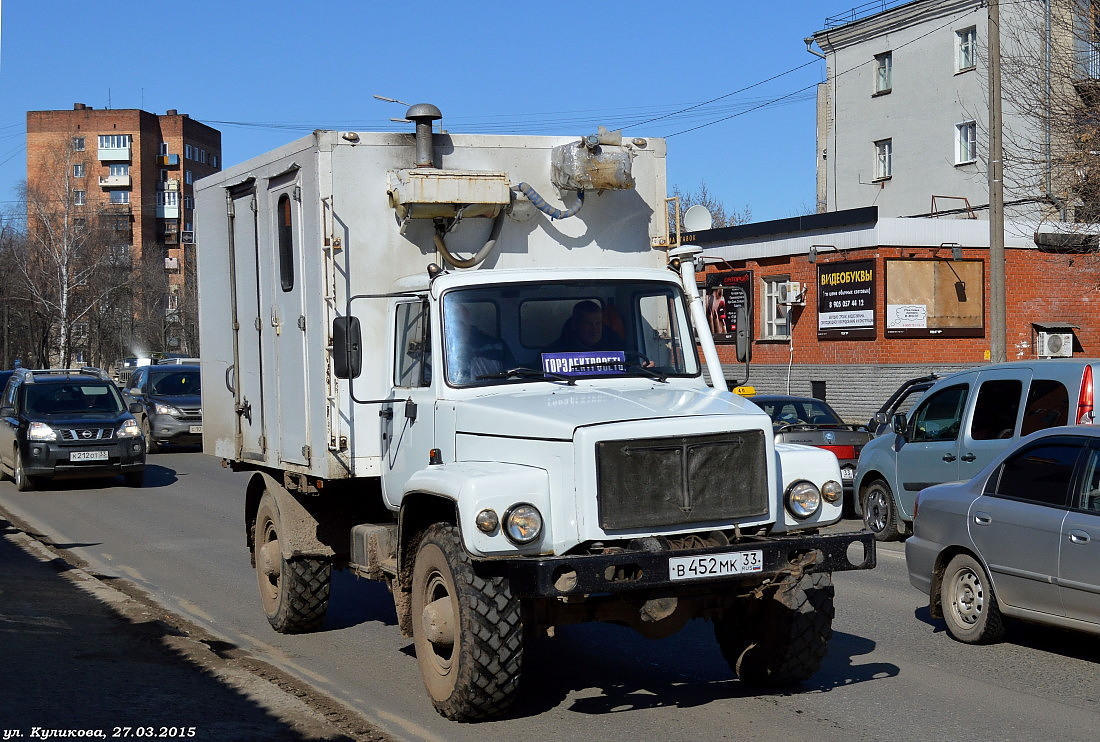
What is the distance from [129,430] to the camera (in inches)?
803

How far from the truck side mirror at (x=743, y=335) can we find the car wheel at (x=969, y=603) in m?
2.25

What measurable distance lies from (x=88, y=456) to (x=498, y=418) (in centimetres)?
1529

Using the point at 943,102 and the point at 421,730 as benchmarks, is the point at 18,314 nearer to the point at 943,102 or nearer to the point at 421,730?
the point at 943,102

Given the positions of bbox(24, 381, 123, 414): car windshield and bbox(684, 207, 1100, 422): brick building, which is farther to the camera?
bbox(684, 207, 1100, 422): brick building

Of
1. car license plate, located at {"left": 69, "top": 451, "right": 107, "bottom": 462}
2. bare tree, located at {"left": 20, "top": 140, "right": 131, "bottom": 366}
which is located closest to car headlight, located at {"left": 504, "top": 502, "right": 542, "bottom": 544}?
car license plate, located at {"left": 69, "top": 451, "right": 107, "bottom": 462}

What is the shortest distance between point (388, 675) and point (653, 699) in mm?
1689

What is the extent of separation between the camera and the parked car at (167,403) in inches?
1090

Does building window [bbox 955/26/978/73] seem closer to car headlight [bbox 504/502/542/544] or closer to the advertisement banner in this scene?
the advertisement banner

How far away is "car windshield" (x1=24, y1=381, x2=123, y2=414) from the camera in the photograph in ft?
68.9

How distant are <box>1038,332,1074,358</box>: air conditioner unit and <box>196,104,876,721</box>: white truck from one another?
1027 inches

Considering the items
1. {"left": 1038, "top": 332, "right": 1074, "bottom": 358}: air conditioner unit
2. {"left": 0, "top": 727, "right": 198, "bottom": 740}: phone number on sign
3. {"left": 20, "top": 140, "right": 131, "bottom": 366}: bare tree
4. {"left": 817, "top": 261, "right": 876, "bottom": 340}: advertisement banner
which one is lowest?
{"left": 0, "top": 727, "right": 198, "bottom": 740}: phone number on sign

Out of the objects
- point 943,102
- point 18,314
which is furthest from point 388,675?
point 18,314

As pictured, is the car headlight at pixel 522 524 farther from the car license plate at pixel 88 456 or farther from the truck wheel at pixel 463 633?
the car license plate at pixel 88 456

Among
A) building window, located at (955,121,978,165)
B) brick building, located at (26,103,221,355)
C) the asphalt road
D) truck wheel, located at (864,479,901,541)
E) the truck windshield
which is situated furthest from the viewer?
brick building, located at (26,103,221,355)
